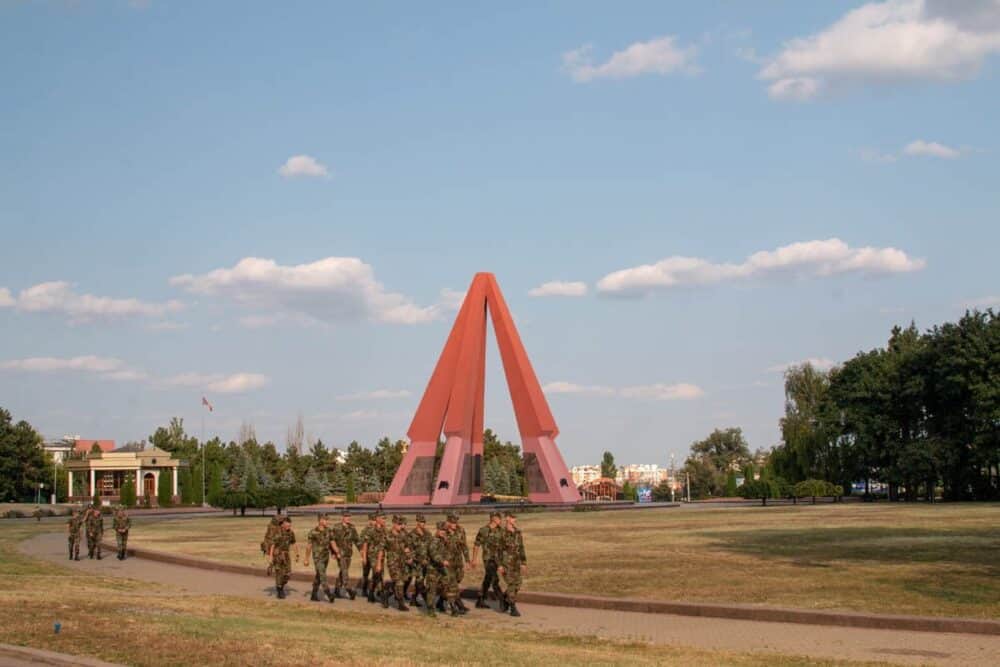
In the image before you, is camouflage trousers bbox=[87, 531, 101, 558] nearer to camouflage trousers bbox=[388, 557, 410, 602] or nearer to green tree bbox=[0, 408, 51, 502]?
camouflage trousers bbox=[388, 557, 410, 602]

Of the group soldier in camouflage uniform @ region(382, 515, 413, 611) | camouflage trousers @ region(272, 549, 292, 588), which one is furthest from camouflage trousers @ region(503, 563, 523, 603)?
A: camouflage trousers @ region(272, 549, 292, 588)

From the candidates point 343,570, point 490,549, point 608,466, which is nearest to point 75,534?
point 343,570

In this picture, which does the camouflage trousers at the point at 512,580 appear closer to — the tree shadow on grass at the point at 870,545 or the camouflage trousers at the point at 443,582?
the camouflage trousers at the point at 443,582

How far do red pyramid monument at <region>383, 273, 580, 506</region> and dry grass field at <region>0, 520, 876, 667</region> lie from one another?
107 ft

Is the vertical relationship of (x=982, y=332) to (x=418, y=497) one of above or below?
above

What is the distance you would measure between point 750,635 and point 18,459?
232ft

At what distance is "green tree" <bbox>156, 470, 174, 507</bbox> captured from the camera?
75.1 meters

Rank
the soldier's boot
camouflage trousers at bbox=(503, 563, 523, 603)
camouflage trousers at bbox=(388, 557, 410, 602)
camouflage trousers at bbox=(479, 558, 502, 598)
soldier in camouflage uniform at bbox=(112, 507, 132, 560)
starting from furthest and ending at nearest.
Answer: soldier in camouflage uniform at bbox=(112, 507, 132, 560) < the soldier's boot < camouflage trousers at bbox=(388, 557, 410, 602) < camouflage trousers at bbox=(479, 558, 502, 598) < camouflage trousers at bbox=(503, 563, 523, 603)

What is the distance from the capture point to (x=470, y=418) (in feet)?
165

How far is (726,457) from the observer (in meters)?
120

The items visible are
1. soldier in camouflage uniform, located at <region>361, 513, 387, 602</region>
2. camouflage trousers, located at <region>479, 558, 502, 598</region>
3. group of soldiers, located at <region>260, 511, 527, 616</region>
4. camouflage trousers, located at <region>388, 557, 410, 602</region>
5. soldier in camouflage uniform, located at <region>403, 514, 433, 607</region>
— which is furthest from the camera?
soldier in camouflage uniform, located at <region>361, 513, 387, 602</region>

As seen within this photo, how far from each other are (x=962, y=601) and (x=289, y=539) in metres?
9.87

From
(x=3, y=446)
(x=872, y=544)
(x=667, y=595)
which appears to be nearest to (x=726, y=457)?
(x=3, y=446)

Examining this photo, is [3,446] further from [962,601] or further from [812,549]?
[962,601]
